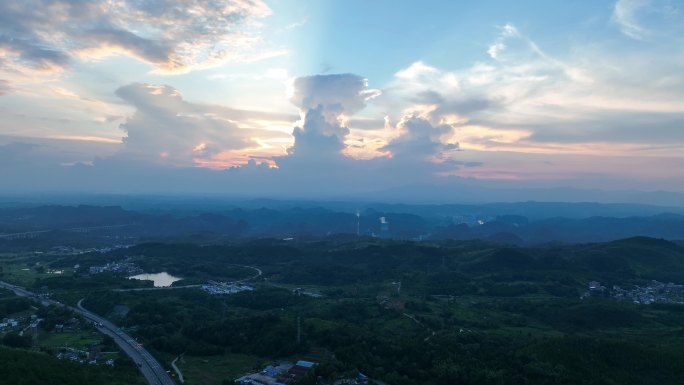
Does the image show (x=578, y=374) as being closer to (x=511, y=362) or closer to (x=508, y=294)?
(x=511, y=362)

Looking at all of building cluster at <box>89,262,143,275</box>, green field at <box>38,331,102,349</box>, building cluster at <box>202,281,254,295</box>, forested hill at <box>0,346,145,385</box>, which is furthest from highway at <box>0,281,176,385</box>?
building cluster at <box>89,262,143,275</box>

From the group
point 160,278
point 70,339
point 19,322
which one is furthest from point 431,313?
point 160,278

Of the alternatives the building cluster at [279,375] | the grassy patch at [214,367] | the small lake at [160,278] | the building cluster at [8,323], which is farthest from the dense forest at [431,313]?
the building cluster at [8,323]

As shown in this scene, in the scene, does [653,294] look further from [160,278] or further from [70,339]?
[160,278]

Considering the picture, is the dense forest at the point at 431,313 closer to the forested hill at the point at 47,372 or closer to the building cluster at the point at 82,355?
the building cluster at the point at 82,355

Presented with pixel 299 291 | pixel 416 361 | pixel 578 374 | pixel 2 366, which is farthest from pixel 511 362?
pixel 299 291

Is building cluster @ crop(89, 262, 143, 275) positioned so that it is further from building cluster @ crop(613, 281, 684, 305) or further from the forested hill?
building cluster @ crop(613, 281, 684, 305)

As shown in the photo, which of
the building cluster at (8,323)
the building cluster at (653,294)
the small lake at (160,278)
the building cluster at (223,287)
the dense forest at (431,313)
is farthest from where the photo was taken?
the small lake at (160,278)
